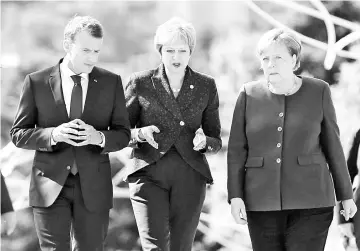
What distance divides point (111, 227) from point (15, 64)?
135 cm

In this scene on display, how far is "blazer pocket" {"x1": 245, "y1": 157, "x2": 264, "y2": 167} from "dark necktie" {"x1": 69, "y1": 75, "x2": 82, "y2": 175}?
88 cm

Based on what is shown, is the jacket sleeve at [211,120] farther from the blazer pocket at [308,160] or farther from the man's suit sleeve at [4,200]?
the man's suit sleeve at [4,200]

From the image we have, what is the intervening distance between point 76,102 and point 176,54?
599 mm

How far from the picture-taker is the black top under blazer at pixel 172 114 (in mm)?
4172

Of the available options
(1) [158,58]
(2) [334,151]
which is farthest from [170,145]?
(1) [158,58]

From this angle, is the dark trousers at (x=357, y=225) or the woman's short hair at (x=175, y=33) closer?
the woman's short hair at (x=175, y=33)

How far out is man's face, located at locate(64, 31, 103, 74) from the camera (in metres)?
3.93

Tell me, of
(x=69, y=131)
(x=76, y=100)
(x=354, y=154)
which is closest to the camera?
(x=69, y=131)

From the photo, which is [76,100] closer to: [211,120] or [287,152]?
[211,120]

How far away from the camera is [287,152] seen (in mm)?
3871

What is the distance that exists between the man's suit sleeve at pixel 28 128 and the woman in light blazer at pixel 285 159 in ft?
3.15

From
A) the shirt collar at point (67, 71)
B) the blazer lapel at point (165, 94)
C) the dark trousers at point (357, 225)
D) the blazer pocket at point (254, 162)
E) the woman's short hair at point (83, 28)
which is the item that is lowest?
the dark trousers at point (357, 225)

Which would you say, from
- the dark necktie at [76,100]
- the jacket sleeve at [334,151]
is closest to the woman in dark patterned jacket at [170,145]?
the dark necktie at [76,100]

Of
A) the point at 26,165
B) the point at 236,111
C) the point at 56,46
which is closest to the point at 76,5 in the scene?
the point at 56,46
